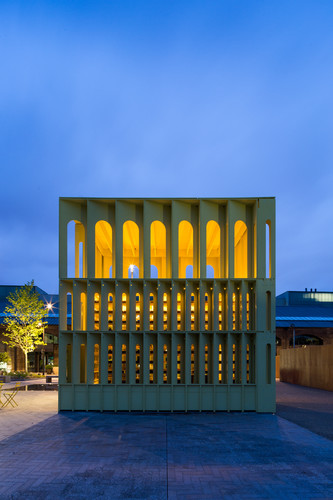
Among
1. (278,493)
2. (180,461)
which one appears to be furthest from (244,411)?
(278,493)

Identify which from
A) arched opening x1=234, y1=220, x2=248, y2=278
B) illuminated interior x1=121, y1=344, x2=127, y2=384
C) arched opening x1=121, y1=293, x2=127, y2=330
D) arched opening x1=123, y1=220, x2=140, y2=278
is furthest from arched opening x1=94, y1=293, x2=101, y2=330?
arched opening x1=234, y1=220, x2=248, y2=278

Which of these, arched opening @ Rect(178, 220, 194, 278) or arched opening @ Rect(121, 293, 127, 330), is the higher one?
arched opening @ Rect(178, 220, 194, 278)

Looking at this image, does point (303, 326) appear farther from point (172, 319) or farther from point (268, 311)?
point (172, 319)

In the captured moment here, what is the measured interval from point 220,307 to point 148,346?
3738mm

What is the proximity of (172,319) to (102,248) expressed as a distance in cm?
729

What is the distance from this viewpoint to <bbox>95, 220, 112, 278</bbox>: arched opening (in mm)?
19069

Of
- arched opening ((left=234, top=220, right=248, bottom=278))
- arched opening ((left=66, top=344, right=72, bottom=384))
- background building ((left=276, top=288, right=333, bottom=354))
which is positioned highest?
arched opening ((left=234, top=220, right=248, bottom=278))

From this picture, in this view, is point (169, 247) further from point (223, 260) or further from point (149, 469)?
point (149, 469)

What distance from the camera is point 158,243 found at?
22609 mm

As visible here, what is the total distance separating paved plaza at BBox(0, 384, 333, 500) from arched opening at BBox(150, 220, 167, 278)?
6.74 metres

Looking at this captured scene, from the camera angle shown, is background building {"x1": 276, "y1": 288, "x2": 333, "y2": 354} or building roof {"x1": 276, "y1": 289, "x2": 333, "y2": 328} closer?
background building {"x1": 276, "y1": 288, "x2": 333, "y2": 354}

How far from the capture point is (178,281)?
55.5 ft

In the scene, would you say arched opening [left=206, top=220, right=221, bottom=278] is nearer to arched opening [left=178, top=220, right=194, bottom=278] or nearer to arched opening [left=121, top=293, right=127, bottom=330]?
arched opening [left=178, top=220, right=194, bottom=278]

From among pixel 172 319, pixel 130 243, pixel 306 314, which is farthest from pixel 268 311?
pixel 306 314
